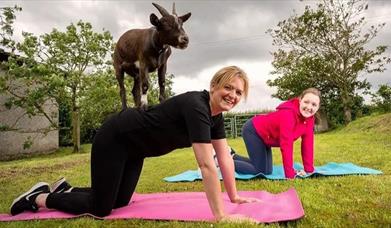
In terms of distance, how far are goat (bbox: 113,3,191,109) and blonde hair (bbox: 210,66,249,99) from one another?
39cm

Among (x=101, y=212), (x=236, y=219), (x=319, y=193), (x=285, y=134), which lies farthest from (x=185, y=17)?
(x=285, y=134)

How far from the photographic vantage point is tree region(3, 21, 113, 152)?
720 inches

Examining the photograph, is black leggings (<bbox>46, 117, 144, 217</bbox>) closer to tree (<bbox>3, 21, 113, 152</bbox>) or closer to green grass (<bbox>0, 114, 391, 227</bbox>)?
green grass (<bbox>0, 114, 391, 227</bbox>)

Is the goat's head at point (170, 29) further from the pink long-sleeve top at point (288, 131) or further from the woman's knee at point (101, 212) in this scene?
the pink long-sleeve top at point (288, 131)

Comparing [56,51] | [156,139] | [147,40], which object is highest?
[56,51]

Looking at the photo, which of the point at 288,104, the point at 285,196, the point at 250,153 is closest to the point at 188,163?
the point at 250,153

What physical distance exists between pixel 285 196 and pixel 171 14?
2.15 meters

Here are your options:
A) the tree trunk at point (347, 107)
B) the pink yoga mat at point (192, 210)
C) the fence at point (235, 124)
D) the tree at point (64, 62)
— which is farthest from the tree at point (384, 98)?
the pink yoga mat at point (192, 210)

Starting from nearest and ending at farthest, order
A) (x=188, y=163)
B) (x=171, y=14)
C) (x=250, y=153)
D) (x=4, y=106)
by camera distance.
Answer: (x=171, y=14)
(x=250, y=153)
(x=188, y=163)
(x=4, y=106)

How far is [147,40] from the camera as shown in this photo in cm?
345

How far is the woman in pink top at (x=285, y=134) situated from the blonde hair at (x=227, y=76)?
2552mm

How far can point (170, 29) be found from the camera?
129 inches

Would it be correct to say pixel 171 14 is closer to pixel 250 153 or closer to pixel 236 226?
pixel 236 226

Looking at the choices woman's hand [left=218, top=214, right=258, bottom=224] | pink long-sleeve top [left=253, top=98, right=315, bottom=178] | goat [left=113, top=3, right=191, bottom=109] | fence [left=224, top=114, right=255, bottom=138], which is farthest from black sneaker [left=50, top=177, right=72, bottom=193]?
fence [left=224, top=114, right=255, bottom=138]
